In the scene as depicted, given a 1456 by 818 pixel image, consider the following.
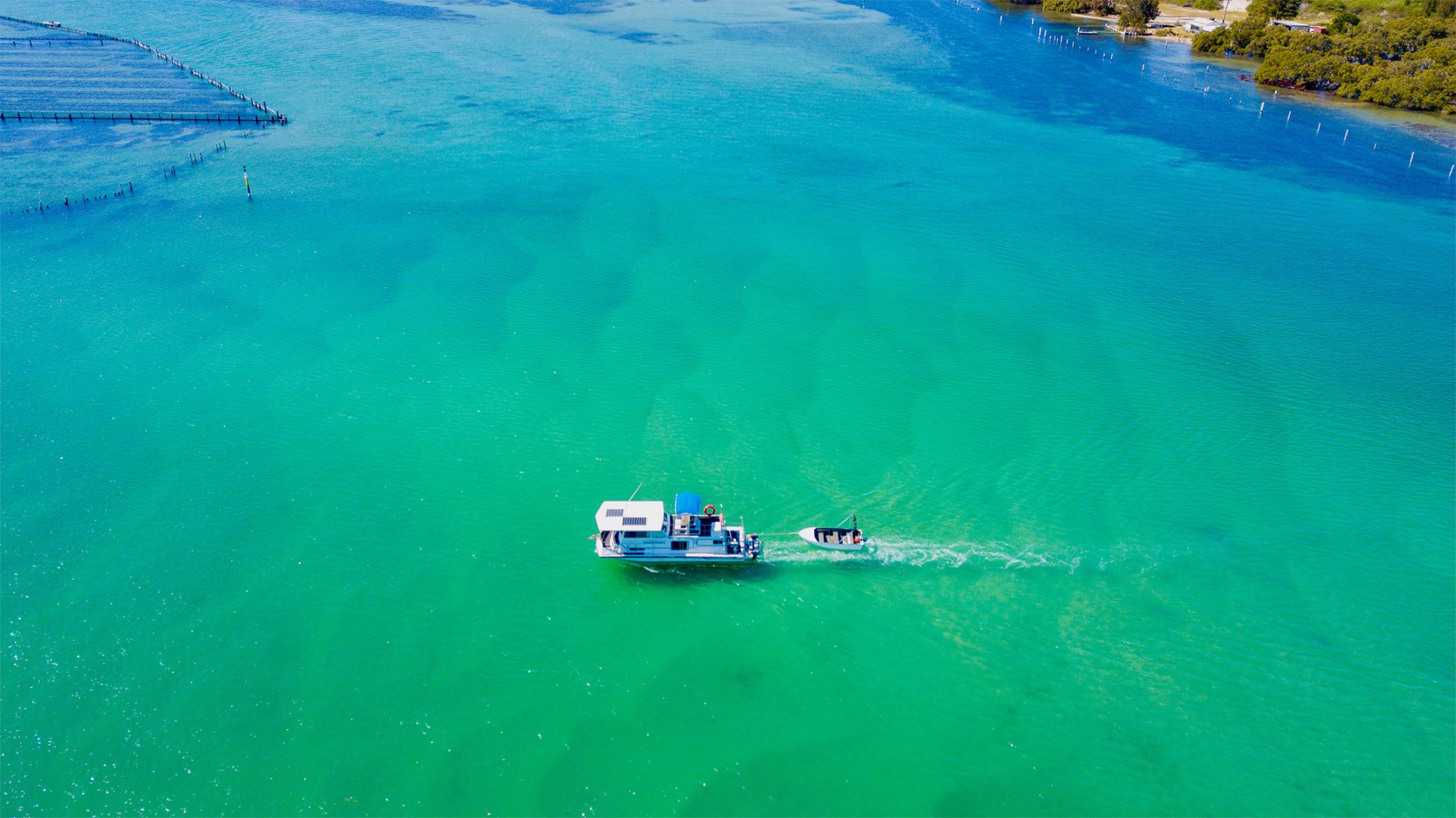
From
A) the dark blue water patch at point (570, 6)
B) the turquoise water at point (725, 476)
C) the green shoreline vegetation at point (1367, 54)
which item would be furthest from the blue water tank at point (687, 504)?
the dark blue water patch at point (570, 6)

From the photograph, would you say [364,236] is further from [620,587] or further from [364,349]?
[620,587]

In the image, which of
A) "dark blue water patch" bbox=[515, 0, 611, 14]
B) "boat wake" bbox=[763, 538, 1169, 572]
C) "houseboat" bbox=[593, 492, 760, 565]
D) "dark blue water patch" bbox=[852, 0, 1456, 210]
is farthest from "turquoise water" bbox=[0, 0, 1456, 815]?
"dark blue water patch" bbox=[515, 0, 611, 14]

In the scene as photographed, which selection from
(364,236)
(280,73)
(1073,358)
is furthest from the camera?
(280,73)

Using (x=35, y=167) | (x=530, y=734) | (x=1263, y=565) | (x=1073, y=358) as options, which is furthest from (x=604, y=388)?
(x=35, y=167)

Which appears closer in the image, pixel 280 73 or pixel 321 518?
pixel 321 518

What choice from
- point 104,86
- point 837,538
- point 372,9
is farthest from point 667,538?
point 372,9

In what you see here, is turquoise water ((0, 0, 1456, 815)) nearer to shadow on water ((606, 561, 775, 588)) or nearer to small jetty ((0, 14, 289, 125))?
shadow on water ((606, 561, 775, 588))

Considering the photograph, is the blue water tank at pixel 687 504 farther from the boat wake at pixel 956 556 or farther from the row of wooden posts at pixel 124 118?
the row of wooden posts at pixel 124 118

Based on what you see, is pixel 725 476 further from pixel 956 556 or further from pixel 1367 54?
pixel 1367 54
